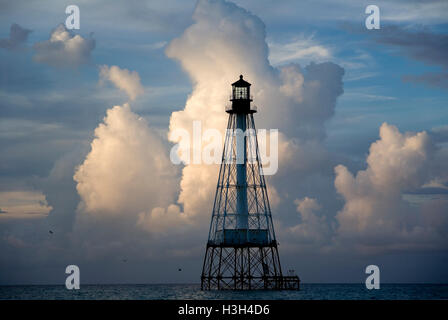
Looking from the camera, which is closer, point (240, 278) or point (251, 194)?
point (251, 194)

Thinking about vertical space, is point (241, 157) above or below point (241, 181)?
above
